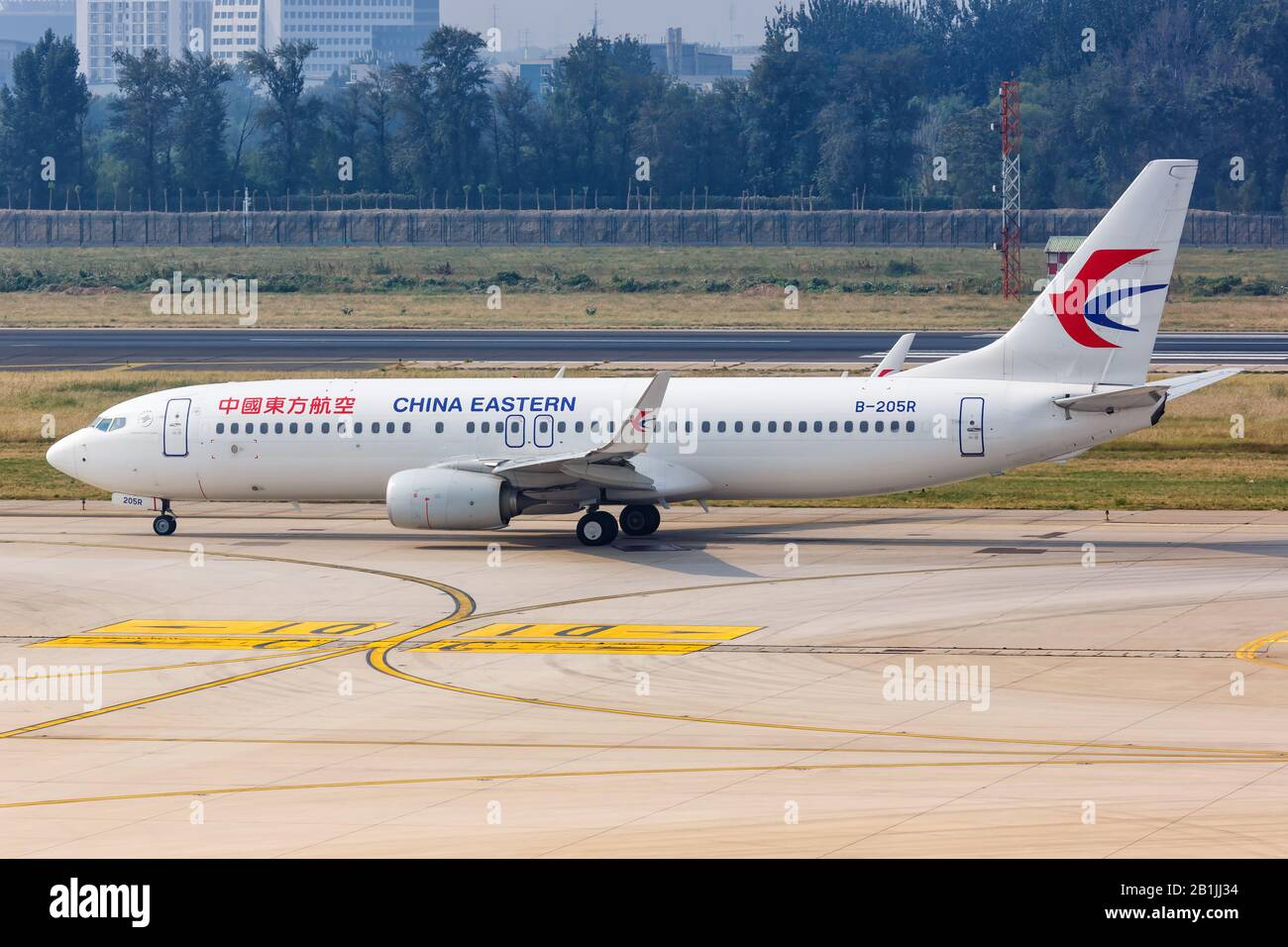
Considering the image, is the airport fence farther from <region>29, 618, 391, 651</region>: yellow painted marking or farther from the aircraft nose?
<region>29, 618, 391, 651</region>: yellow painted marking

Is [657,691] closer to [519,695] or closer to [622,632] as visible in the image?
[519,695]

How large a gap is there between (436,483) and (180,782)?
64.2 feet

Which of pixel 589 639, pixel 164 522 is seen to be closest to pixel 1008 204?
pixel 164 522

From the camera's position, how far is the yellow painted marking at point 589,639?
32.1 metres

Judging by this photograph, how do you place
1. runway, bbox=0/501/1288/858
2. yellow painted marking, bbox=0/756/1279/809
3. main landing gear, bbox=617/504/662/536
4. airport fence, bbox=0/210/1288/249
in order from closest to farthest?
runway, bbox=0/501/1288/858, yellow painted marking, bbox=0/756/1279/809, main landing gear, bbox=617/504/662/536, airport fence, bbox=0/210/1288/249

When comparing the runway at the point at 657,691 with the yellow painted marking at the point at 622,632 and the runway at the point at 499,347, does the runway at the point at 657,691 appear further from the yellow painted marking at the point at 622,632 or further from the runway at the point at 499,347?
the runway at the point at 499,347

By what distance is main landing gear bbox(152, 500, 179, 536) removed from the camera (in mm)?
47344

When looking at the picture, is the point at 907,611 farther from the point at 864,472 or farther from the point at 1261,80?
the point at 1261,80

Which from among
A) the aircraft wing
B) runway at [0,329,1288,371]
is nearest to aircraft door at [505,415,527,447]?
the aircraft wing

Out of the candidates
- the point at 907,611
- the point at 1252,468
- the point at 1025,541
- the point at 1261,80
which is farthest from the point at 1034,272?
the point at 907,611

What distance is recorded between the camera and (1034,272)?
144m

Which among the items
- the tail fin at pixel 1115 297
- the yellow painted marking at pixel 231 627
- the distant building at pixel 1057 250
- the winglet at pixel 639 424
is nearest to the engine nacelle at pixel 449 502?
the winglet at pixel 639 424

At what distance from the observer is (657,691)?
28531 mm

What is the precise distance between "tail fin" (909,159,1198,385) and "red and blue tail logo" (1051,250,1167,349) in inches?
0.9
